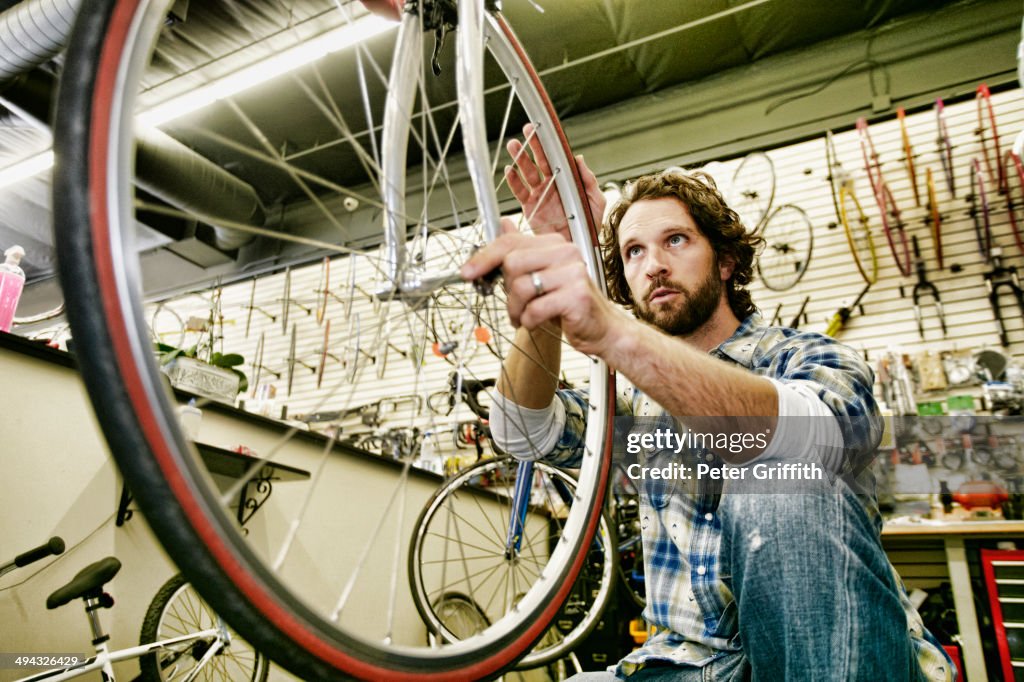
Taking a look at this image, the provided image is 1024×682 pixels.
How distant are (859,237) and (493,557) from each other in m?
3.39

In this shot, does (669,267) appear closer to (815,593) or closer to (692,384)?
(692,384)

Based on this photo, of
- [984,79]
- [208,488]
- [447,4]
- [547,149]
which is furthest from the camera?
[984,79]

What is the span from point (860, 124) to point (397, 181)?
4.32 m

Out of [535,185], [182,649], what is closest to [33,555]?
[182,649]

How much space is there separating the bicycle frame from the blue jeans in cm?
176

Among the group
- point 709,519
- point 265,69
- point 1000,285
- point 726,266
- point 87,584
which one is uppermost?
point 265,69

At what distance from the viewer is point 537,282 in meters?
0.71

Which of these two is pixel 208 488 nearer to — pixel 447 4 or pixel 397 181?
pixel 397 181

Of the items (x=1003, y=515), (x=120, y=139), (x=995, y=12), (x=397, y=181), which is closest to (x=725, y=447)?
(x=397, y=181)

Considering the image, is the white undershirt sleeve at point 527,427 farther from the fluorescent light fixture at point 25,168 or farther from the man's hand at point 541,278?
the fluorescent light fixture at point 25,168

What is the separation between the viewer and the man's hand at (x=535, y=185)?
48.5 inches

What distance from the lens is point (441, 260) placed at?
0.92 meters

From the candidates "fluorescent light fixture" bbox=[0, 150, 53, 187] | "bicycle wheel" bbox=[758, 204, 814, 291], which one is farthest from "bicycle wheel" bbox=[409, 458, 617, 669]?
"fluorescent light fixture" bbox=[0, 150, 53, 187]

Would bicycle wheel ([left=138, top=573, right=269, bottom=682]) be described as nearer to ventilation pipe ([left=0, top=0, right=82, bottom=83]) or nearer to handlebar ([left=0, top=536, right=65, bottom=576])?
handlebar ([left=0, top=536, right=65, bottom=576])
